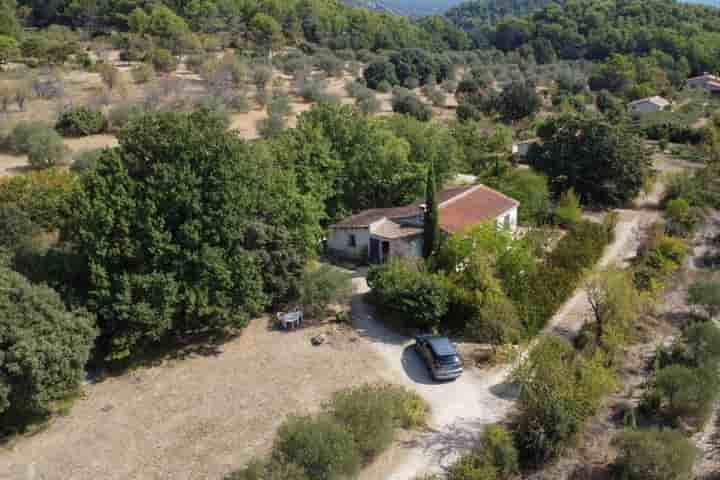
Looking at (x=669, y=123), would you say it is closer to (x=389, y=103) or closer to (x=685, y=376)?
(x=389, y=103)

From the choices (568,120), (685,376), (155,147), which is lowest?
(685,376)

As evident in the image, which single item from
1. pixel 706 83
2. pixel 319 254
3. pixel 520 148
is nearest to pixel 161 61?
pixel 520 148

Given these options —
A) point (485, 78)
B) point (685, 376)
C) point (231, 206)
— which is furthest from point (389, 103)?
point (685, 376)

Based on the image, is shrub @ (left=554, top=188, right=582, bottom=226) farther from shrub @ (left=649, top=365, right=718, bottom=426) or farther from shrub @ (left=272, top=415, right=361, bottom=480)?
shrub @ (left=272, top=415, right=361, bottom=480)

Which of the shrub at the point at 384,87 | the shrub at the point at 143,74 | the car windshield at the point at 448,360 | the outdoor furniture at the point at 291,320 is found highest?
the shrub at the point at 143,74

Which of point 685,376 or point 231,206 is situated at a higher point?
point 231,206

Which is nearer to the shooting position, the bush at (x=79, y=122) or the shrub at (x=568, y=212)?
the shrub at (x=568, y=212)

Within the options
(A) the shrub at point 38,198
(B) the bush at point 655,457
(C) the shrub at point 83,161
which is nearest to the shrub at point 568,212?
(B) the bush at point 655,457

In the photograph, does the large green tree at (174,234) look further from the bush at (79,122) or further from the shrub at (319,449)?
the bush at (79,122)
